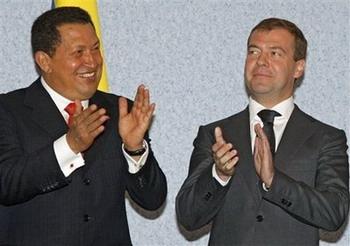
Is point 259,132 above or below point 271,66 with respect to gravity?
below

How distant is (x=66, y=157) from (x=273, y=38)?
86 centimetres

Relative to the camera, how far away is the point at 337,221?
9.74 ft

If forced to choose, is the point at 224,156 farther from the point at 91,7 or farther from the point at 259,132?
the point at 91,7

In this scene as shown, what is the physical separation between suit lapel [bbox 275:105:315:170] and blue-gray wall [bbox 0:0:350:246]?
876 millimetres

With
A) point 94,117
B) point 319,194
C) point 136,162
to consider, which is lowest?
point 319,194

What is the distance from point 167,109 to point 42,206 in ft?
3.69

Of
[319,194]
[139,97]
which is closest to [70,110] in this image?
[139,97]

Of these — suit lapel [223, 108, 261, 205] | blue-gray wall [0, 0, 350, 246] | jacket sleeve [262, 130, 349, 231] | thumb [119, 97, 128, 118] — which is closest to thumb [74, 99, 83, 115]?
thumb [119, 97, 128, 118]

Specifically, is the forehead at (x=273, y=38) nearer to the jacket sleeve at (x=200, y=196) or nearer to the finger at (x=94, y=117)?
the jacket sleeve at (x=200, y=196)

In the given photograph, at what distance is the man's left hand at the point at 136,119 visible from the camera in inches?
117

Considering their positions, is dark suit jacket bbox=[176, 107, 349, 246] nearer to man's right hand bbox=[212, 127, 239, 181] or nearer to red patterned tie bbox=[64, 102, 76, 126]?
man's right hand bbox=[212, 127, 239, 181]

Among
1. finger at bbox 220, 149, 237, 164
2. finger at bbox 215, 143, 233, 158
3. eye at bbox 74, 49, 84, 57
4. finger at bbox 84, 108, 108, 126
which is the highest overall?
eye at bbox 74, 49, 84, 57

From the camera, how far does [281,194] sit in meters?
2.93

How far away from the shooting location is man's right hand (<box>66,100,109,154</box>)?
284cm
